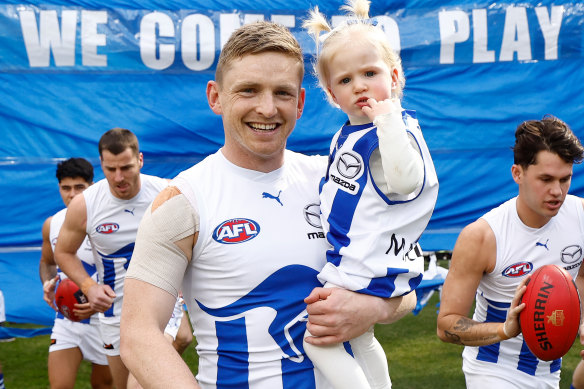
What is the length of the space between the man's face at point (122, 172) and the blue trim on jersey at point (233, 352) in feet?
12.2

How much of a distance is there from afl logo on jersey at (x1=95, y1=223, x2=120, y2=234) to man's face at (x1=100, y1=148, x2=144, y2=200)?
24 cm

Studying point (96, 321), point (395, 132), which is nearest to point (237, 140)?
point (395, 132)

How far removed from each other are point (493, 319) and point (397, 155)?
2445 mm

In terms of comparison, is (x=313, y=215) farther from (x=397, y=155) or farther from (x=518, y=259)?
(x=518, y=259)

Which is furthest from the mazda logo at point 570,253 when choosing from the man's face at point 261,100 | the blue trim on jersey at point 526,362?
the man's face at point 261,100

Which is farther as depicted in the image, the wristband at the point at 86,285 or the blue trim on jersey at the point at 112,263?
the blue trim on jersey at the point at 112,263

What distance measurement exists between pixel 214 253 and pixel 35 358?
23.5ft

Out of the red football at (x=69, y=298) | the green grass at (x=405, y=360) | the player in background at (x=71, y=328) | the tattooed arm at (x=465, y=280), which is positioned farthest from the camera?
the green grass at (x=405, y=360)

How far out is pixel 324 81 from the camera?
2.90 m

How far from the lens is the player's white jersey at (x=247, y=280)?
7.47ft

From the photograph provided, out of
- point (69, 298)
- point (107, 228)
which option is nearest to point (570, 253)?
point (107, 228)

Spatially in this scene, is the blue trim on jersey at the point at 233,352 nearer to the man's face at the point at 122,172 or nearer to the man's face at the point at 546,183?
the man's face at the point at 546,183

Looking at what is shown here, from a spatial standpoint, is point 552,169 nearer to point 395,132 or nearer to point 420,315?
point 395,132

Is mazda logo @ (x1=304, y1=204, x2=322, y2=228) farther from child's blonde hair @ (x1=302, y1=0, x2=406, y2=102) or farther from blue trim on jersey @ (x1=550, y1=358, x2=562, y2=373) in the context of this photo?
blue trim on jersey @ (x1=550, y1=358, x2=562, y2=373)
